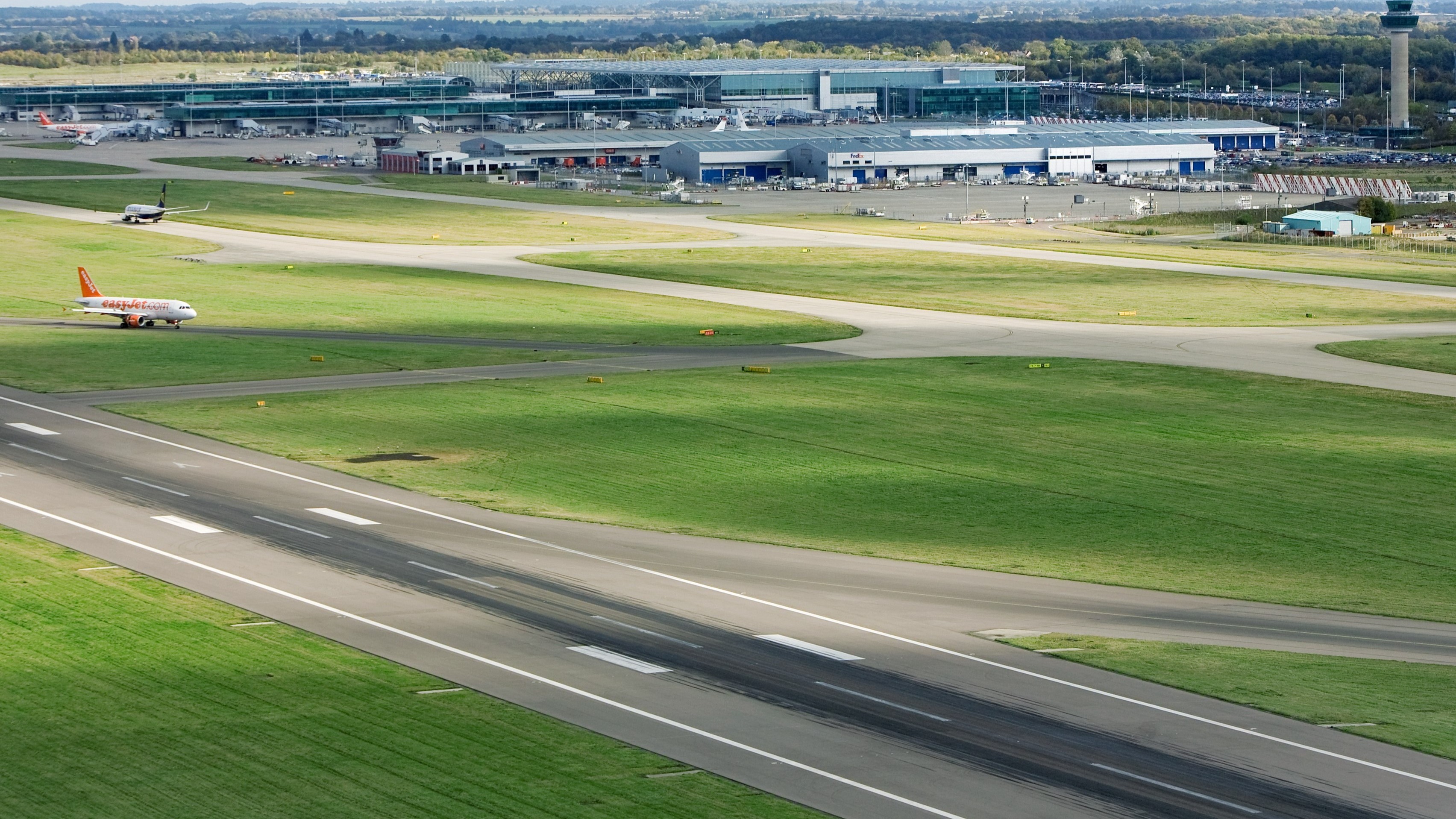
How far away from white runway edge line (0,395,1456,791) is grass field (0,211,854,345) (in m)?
36.2

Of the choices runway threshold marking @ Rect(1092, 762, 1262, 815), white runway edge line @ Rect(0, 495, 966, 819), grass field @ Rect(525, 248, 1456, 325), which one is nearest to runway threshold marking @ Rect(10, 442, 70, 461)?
white runway edge line @ Rect(0, 495, 966, 819)

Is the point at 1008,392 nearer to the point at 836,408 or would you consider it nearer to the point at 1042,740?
the point at 836,408

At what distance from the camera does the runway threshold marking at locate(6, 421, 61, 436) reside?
75.7 meters

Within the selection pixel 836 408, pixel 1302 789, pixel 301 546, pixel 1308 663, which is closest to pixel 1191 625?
pixel 1308 663

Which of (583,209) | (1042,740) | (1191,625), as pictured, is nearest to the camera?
(1042,740)

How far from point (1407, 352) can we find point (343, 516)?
223 ft

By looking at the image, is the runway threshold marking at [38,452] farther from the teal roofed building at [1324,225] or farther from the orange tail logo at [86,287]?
the teal roofed building at [1324,225]

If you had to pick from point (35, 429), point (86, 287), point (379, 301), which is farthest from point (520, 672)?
point (379, 301)

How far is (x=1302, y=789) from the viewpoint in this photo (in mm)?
36156

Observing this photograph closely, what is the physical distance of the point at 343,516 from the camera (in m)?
61.3

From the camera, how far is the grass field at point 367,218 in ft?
543

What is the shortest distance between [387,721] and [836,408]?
4524 cm

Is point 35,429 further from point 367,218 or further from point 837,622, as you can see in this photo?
point 367,218

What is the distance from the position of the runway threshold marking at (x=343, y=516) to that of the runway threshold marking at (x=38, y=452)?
14.8 metres
